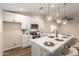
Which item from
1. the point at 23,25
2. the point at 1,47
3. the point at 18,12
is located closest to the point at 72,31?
the point at 23,25

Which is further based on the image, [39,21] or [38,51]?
[39,21]

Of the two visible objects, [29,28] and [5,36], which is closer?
[5,36]

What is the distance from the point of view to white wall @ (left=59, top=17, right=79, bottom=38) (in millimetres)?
1638

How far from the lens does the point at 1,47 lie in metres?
1.57

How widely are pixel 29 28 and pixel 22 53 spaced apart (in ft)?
1.80

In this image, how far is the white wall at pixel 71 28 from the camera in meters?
1.64

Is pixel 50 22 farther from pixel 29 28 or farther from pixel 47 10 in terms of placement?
pixel 29 28

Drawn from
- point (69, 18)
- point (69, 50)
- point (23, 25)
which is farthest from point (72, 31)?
point (23, 25)

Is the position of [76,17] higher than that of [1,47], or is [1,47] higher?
[76,17]

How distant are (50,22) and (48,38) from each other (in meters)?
0.36

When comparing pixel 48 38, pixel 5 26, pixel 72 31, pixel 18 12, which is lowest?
pixel 48 38

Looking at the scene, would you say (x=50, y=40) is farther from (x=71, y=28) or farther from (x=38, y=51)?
(x=71, y=28)

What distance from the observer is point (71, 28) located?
1.68m

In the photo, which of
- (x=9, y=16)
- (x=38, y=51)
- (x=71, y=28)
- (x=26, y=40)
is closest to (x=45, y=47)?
(x=38, y=51)
